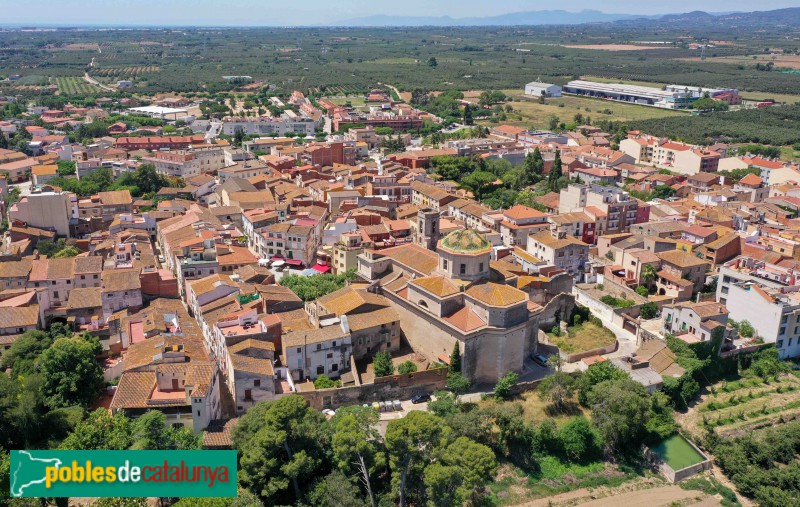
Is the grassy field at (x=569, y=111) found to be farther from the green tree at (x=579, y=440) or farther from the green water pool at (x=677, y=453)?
the green tree at (x=579, y=440)

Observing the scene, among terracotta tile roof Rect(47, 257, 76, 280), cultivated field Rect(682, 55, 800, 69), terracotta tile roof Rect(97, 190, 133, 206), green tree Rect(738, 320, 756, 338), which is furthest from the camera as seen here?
cultivated field Rect(682, 55, 800, 69)

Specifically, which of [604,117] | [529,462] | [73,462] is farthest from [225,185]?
[604,117]

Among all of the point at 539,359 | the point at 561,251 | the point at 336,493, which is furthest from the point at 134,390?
the point at 561,251

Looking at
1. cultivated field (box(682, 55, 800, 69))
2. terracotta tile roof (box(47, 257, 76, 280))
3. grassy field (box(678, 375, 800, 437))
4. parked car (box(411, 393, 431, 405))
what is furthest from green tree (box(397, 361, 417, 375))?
cultivated field (box(682, 55, 800, 69))

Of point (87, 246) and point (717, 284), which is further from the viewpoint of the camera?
point (87, 246)

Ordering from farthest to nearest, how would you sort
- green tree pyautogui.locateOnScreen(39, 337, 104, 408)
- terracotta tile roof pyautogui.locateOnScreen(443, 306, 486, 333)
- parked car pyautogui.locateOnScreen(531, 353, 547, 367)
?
parked car pyautogui.locateOnScreen(531, 353, 547, 367)
terracotta tile roof pyautogui.locateOnScreen(443, 306, 486, 333)
green tree pyautogui.locateOnScreen(39, 337, 104, 408)

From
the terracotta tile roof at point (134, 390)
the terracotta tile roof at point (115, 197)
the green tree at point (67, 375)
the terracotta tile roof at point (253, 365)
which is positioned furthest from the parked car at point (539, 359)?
the terracotta tile roof at point (115, 197)

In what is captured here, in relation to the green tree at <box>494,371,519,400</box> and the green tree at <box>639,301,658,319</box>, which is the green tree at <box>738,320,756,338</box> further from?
the green tree at <box>494,371,519,400</box>

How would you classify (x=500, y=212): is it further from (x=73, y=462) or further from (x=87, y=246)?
(x=73, y=462)
